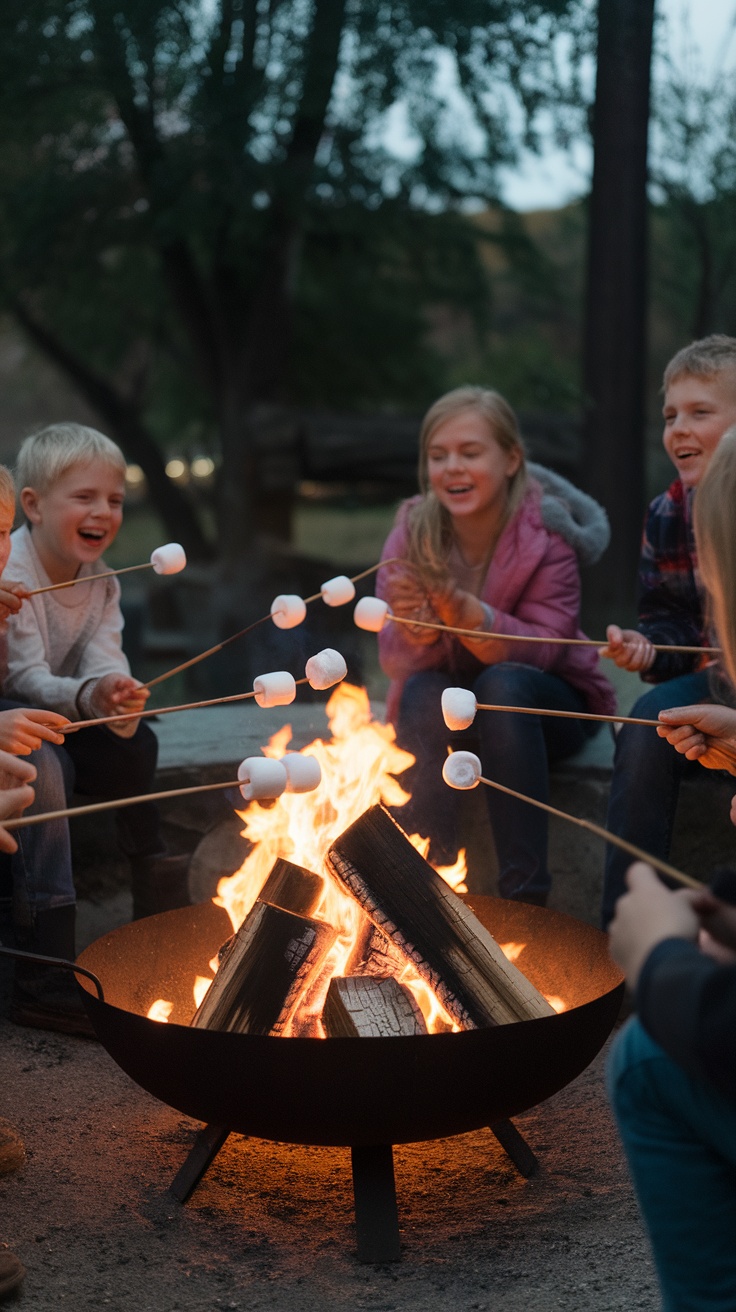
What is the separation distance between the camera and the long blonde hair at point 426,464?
3150mm

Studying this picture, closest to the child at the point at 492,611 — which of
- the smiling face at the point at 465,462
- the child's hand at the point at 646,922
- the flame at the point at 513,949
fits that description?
the smiling face at the point at 465,462

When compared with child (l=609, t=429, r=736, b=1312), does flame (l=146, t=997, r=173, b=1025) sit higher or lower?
lower

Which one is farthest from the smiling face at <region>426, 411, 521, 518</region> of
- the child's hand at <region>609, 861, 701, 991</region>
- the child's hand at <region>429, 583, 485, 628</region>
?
the child's hand at <region>609, 861, 701, 991</region>

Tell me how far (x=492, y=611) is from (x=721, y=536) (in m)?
1.63

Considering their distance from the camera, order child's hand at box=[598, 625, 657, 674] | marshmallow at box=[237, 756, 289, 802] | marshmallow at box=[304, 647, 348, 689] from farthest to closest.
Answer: child's hand at box=[598, 625, 657, 674], marshmallow at box=[304, 647, 348, 689], marshmallow at box=[237, 756, 289, 802]

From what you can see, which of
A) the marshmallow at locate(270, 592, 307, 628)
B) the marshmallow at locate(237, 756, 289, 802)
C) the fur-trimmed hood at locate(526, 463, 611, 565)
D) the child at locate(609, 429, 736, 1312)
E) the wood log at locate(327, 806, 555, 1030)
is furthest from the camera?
the fur-trimmed hood at locate(526, 463, 611, 565)

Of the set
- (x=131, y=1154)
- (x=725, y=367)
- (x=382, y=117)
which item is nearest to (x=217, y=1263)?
(x=131, y=1154)

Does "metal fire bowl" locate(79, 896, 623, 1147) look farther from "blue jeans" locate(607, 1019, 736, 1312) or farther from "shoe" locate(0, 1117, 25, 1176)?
"blue jeans" locate(607, 1019, 736, 1312)

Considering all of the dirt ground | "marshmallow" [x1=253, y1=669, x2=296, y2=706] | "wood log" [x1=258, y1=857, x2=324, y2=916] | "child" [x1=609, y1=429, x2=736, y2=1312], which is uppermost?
"marshmallow" [x1=253, y1=669, x2=296, y2=706]

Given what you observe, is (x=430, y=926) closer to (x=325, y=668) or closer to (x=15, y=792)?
(x=325, y=668)

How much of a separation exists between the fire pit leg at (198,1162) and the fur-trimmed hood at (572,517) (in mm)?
1758

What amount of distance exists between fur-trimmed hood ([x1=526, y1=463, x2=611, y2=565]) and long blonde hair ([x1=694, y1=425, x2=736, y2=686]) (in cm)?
179

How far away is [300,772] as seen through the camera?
1998 mm

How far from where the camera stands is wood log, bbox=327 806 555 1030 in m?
2.04
